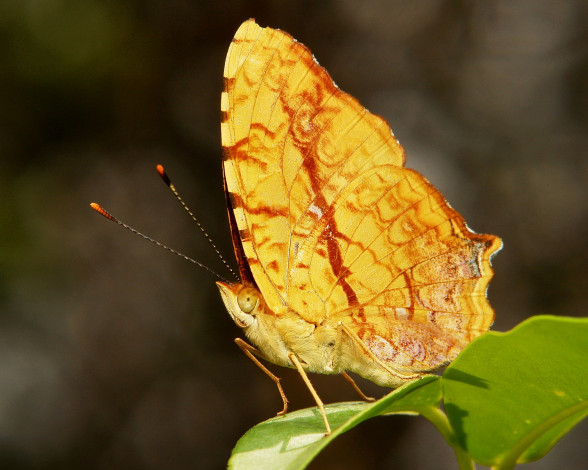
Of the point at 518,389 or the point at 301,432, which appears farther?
the point at 301,432

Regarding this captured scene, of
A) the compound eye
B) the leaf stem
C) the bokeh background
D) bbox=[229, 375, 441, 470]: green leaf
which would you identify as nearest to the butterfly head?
the compound eye

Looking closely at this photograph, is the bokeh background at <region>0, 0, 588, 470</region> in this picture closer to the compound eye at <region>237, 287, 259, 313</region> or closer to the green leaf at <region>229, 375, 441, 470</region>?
the compound eye at <region>237, 287, 259, 313</region>

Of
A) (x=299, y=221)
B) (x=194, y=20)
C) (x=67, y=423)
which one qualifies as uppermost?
(x=194, y=20)

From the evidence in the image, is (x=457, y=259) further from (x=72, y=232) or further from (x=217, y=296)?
(x=72, y=232)

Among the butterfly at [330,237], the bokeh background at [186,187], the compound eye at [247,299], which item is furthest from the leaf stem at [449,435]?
the bokeh background at [186,187]

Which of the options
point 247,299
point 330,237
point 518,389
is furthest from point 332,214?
point 518,389

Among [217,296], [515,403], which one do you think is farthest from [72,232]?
[515,403]

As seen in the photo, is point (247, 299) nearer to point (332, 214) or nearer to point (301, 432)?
point (332, 214)
